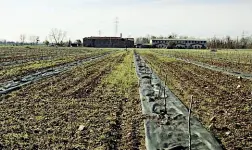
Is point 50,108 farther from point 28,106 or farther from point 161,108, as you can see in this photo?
point 161,108

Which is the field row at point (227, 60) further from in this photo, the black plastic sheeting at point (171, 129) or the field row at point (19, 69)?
the black plastic sheeting at point (171, 129)

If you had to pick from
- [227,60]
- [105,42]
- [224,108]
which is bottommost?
[224,108]

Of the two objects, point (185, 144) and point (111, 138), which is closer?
point (185, 144)

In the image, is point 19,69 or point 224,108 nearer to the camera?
point 224,108

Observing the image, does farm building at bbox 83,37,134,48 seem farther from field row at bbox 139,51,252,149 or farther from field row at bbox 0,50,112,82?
field row at bbox 139,51,252,149

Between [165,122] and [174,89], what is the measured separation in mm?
5691

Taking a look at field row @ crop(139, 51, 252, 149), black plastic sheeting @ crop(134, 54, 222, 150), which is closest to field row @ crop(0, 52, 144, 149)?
black plastic sheeting @ crop(134, 54, 222, 150)

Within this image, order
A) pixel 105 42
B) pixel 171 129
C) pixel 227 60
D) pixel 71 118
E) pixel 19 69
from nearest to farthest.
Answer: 1. pixel 171 129
2. pixel 71 118
3. pixel 19 69
4. pixel 227 60
5. pixel 105 42

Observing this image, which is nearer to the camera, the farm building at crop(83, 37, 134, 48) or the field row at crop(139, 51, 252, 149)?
the field row at crop(139, 51, 252, 149)

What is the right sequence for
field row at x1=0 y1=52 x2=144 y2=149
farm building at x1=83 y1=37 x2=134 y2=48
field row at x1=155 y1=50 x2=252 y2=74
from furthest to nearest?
farm building at x1=83 y1=37 x2=134 y2=48 < field row at x1=155 y1=50 x2=252 y2=74 < field row at x1=0 y1=52 x2=144 y2=149

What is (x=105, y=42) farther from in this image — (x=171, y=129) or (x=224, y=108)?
(x=171, y=129)

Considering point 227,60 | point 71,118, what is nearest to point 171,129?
point 71,118

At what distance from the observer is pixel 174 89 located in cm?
1294

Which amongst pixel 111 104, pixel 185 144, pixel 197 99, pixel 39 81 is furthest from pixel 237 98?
pixel 39 81
